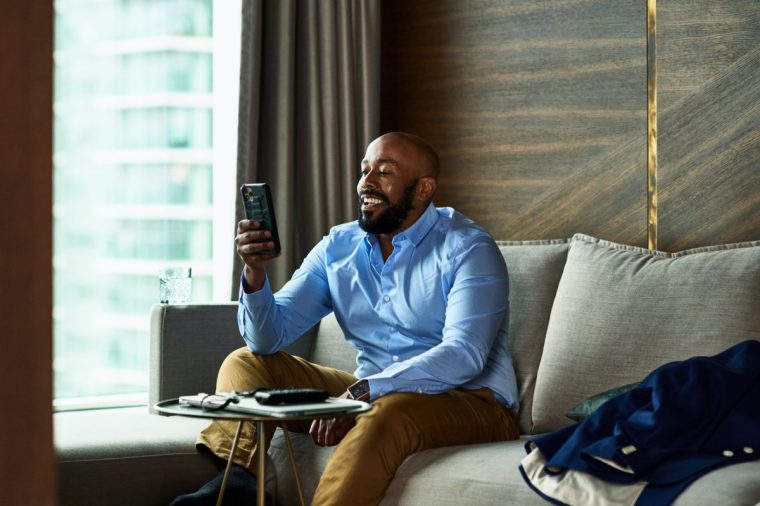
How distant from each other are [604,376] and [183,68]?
2.11m

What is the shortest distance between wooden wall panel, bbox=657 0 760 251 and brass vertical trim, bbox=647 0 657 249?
0.02m

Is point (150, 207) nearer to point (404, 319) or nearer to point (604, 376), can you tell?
point (404, 319)

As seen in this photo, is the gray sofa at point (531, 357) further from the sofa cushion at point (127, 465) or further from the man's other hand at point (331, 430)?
the man's other hand at point (331, 430)

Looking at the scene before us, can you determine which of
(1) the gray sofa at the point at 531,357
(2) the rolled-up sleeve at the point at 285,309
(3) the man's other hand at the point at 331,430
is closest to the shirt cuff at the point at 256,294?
(2) the rolled-up sleeve at the point at 285,309

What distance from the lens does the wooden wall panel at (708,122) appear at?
2.73 m

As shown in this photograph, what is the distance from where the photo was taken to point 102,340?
3.62 metres

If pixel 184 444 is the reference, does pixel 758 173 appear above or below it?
above

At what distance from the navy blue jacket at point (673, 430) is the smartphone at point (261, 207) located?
812 millimetres

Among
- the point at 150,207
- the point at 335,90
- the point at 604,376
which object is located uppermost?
the point at 335,90

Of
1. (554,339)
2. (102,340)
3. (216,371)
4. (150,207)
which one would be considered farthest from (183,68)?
(554,339)

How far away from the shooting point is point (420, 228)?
274 cm

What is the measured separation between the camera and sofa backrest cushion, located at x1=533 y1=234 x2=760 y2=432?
2.32 m

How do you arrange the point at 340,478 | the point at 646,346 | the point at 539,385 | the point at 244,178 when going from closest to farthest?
the point at 340,478 < the point at 646,346 < the point at 539,385 < the point at 244,178

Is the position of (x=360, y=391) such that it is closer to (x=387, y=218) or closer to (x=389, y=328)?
(x=389, y=328)
